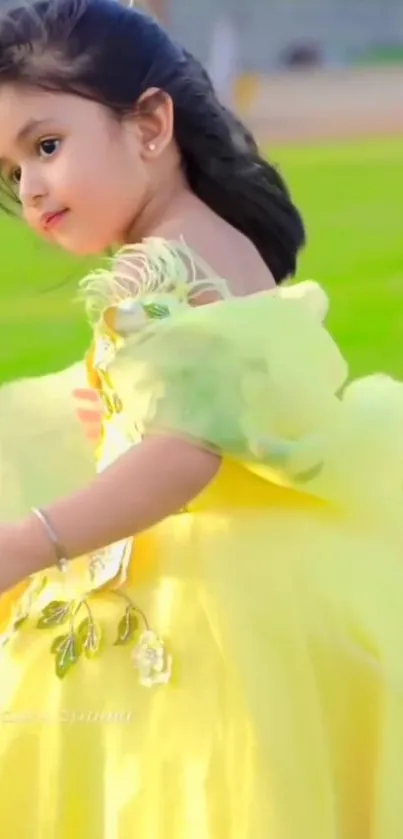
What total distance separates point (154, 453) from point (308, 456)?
0.41ft

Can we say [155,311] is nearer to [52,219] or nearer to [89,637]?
[52,219]

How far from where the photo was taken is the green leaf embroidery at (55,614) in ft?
3.90

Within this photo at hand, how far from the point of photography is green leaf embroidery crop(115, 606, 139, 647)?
1.15 m

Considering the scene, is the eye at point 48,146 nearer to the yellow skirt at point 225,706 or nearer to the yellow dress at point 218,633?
the yellow dress at point 218,633

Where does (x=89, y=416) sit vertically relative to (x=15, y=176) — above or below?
below

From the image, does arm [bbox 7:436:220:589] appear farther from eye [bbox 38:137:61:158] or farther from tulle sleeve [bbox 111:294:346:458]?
eye [bbox 38:137:61:158]

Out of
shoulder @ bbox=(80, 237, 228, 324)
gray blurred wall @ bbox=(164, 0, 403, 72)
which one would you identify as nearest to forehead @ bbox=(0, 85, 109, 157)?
shoulder @ bbox=(80, 237, 228, 324)

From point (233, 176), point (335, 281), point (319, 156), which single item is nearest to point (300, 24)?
point (319, 156)

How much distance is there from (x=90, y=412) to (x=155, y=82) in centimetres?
29

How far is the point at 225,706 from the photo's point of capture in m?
1.12

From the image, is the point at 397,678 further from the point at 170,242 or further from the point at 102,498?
the point at 170,242

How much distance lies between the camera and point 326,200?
6.19 meters

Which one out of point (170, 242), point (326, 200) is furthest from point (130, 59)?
point (326, 200)

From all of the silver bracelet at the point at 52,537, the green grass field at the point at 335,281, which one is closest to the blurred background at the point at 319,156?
the green grass field at the point at 335,281
